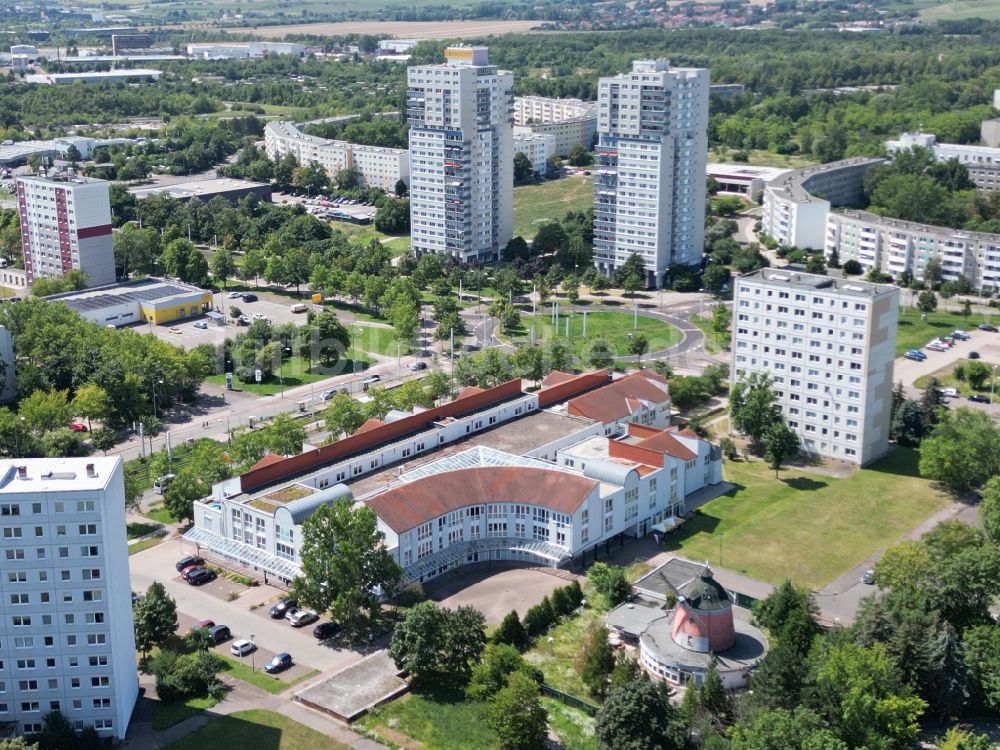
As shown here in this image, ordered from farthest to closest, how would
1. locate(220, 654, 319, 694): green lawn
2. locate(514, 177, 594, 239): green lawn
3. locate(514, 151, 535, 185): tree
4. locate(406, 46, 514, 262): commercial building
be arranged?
locate(514, 151, 535, 185): tree → locate(514, 177, 594, 239): green lawn → locate(406, 46, 514, 262): commercial building → locate(220, 654, 319, 694): green lawn

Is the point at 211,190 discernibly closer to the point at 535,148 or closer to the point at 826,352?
the point at 535,148

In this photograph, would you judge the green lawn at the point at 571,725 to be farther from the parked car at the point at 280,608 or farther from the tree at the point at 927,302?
the tree at the point at 927,302

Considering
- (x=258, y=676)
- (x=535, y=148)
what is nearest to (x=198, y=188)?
(x=535, y=148)

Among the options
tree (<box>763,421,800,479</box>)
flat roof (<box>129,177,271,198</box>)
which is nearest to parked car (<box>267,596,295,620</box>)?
tree (<box>763,421,800,479</box>)

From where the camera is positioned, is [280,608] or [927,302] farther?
[927,302]

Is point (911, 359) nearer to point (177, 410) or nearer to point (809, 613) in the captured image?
point (809, 613)

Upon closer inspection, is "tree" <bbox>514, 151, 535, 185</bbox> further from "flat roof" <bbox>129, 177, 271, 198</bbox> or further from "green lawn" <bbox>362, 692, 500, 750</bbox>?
"green lawn" <bbox>362, 692, 500, 750</bbox>
